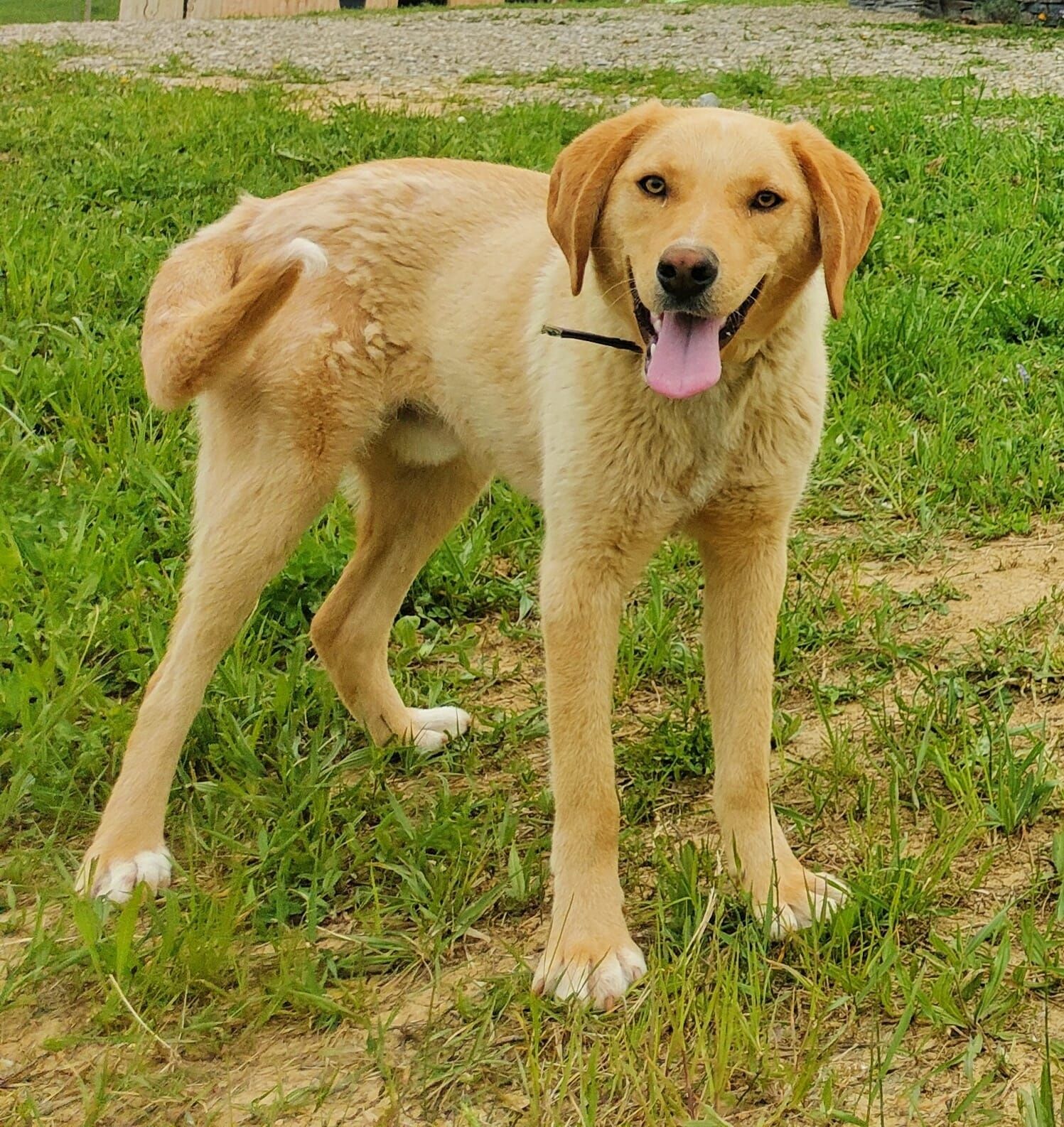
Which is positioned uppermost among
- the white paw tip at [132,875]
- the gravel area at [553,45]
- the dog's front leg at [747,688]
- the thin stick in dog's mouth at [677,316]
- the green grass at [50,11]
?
the thin stick in dog's mouth at [677,316]

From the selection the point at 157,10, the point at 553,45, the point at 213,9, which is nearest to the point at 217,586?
the point at 553,45

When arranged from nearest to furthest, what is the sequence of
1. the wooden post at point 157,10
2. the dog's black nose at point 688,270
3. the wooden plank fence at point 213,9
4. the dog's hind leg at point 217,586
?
the dog's black nose at point 688,270, the dog's hind leg at point 217,586, the wooden plank fence at point 213,9, the wooden post at point 157,10

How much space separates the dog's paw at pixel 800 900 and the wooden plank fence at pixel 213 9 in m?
18.8

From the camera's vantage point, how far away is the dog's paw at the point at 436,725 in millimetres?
3389

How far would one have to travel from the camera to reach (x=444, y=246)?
128 inches

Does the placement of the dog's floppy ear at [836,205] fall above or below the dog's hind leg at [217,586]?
above

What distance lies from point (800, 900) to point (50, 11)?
2165cm

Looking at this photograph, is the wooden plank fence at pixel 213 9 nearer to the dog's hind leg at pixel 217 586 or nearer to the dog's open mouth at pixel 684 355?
the dog's hind leg at pixel 217 586

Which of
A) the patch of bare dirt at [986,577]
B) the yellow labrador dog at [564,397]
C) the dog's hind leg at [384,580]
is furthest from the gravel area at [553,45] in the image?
the yellow labrador dog at [564,397]

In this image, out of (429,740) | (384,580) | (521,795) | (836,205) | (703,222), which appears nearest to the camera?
(703,222)

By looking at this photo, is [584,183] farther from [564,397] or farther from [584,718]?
[584,718]

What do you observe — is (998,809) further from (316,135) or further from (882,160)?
(316,135)

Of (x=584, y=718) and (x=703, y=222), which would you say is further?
(x=584, y=718)

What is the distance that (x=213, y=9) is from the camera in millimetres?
19281
